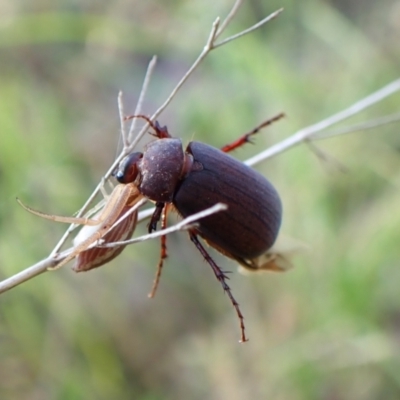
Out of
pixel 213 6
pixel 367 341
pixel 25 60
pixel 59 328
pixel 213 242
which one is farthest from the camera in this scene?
pixel 25 60

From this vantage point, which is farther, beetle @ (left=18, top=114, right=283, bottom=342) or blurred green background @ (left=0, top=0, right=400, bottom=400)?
blurred green background @ (left=0, top=0, right=400, bottom=400)

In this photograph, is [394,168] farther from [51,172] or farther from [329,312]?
[51,172]

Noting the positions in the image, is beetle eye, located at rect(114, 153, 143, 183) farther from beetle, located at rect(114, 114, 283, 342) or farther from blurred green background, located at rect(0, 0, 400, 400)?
blurred green background, located at rect(0, 0, 400, 400)

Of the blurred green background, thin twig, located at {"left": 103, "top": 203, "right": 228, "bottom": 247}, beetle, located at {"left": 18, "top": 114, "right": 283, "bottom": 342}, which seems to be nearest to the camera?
thin twig, located at {"left": 103, "top": 203, "right": 228, "bottom": 247}

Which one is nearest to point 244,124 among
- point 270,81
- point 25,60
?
point 270,81

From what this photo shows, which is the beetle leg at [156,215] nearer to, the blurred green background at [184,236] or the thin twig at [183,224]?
the thin twig at [183,224]

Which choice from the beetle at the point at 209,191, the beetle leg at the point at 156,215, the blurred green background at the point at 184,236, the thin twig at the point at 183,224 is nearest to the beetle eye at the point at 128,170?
the beetle at the point at 209,191

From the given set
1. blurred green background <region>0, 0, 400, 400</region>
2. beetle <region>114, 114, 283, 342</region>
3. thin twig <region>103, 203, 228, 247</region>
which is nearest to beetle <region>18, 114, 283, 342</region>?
beetle <region>114, 114, 283, 342</region>
